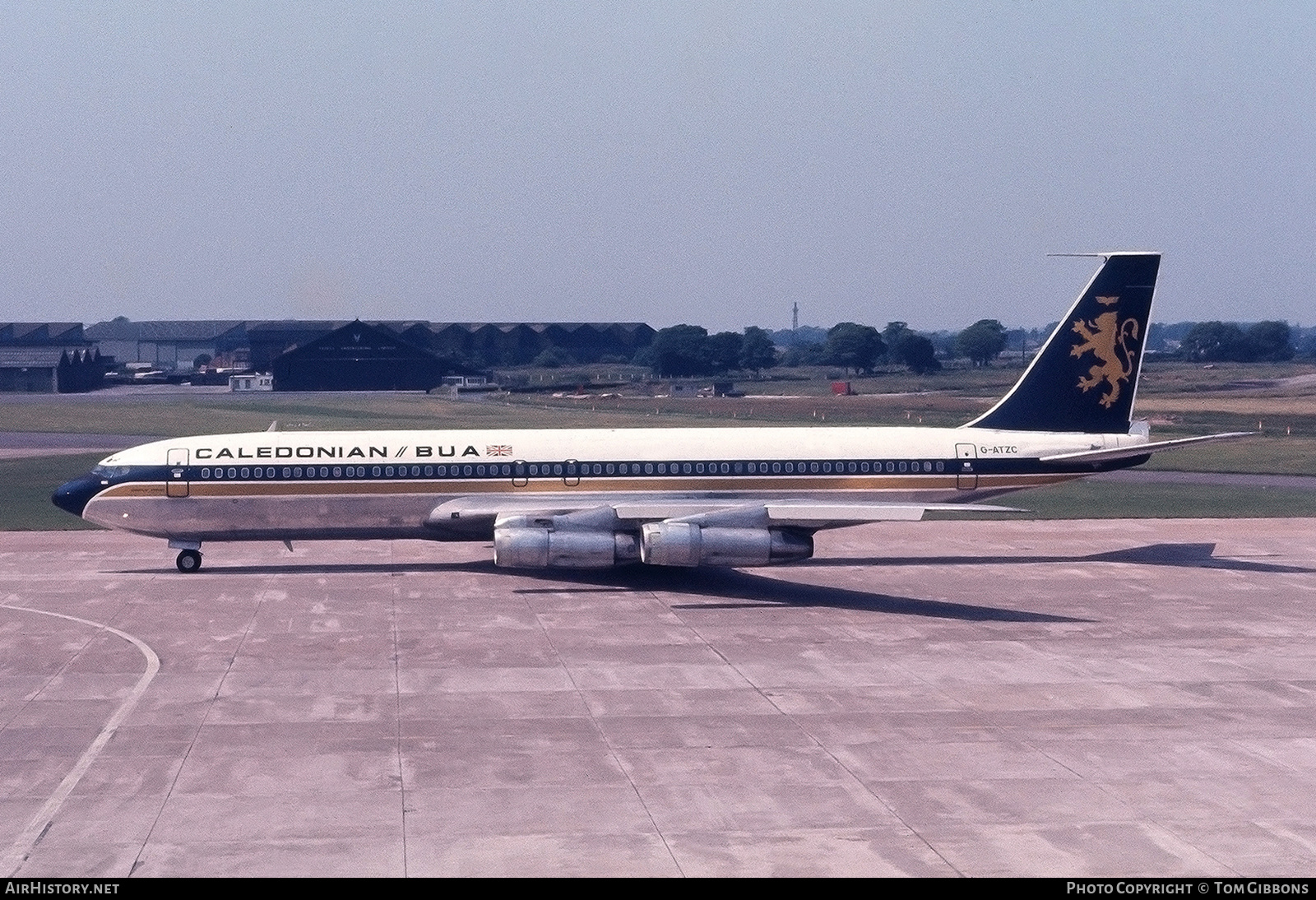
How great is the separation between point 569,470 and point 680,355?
134521 millimetres

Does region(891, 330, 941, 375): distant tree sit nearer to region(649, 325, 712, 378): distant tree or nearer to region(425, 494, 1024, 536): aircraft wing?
region(649, 325, 712, 378): distant tree

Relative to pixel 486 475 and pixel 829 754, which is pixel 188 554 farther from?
pixel 829 754

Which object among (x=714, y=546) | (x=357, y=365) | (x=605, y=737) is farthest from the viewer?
(x=357, y=365)

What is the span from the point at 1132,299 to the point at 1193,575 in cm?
830

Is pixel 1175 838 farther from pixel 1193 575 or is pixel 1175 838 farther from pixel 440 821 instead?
pixel 1193 575

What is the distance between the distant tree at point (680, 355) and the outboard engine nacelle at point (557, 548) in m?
137

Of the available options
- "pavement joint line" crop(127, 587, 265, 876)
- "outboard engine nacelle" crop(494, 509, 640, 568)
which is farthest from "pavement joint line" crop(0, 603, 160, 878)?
"outboard engine nacelle" crop(494, 509, 640, 568)

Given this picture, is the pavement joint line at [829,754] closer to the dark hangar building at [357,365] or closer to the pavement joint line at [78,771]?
the pavement joint line at [78,771]

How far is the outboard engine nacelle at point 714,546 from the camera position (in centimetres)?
3488

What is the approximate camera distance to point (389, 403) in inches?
4791

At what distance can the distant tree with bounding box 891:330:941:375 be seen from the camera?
178875 mm

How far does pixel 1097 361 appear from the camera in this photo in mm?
41062

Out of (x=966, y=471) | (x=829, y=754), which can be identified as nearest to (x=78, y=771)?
(x=829, y=754)
